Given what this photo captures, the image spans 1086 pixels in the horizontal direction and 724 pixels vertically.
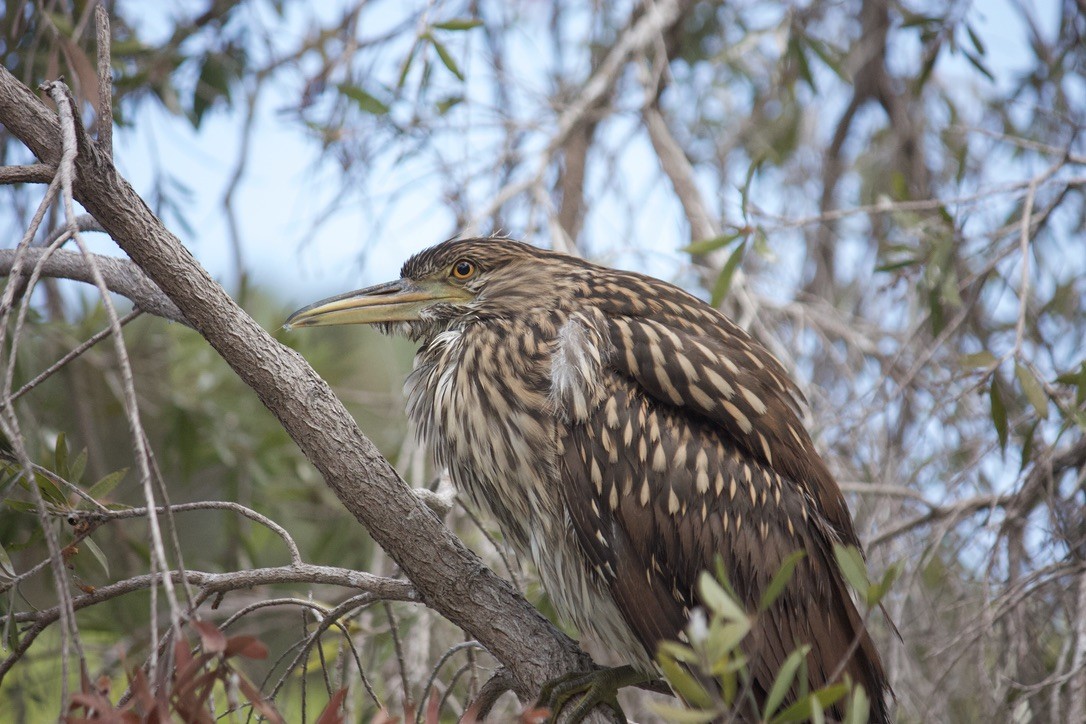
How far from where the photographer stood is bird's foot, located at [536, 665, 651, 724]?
7.16 ft

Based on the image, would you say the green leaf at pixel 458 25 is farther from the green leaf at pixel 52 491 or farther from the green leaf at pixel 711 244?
the green leaf at pixel 52 491

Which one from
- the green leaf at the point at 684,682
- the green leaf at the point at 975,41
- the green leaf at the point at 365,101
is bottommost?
the green leaf at the point at 684,682

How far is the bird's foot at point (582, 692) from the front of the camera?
2182mm

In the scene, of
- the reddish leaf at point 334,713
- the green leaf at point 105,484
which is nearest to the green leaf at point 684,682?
the reddish leaf at point 334,713

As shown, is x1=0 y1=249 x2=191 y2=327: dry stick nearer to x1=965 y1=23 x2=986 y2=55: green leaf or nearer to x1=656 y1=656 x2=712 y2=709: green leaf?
x1=656 y1=656 x2=712 y2=709: green leaf

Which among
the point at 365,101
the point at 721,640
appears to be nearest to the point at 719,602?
the point at 721,640

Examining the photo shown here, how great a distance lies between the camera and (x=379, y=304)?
2723mm

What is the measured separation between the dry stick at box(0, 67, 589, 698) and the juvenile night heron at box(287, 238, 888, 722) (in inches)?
9.4

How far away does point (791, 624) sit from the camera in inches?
91.4

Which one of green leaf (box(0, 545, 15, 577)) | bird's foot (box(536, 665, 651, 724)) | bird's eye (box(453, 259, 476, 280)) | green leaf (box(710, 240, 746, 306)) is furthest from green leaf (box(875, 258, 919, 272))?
green leaf (box(0, 545, 15, 577))

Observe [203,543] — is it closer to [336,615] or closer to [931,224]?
[336,615]

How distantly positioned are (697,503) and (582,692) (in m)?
0.51

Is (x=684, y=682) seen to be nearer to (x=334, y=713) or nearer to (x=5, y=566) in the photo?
(x=334, y=713)

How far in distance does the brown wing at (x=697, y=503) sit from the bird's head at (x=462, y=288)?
0.38 m
